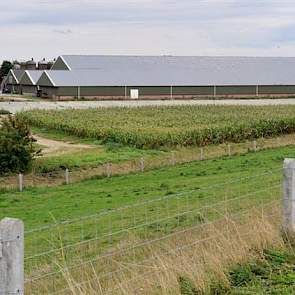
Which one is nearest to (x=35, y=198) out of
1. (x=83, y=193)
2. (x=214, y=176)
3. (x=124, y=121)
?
(x=83, y=193)

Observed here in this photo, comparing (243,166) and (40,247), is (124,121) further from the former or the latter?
(40,247)

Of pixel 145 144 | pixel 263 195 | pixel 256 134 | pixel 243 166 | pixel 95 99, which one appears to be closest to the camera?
pixel 263 195

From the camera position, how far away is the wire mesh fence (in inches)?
265

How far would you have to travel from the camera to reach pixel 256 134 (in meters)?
38.9

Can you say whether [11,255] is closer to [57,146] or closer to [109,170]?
[109,170]

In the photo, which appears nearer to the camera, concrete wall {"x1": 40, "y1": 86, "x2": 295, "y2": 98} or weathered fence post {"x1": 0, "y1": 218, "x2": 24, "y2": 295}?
weathered fence post {"x1": 0, "y1": 218, "x2": 24, "y2": 295}

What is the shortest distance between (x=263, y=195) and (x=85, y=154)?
21144 millimetres

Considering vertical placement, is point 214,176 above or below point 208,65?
below

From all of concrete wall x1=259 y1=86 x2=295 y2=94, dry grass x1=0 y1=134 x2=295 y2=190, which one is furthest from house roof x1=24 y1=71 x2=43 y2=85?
dry grass x1=0 y1=134 x2=295 y2=190

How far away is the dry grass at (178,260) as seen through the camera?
6285 mm

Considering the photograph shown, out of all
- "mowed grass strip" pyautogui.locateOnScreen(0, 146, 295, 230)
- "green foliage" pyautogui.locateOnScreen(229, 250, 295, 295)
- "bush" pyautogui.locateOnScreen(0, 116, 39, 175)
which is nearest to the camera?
"green foliage" pyautogui.locateOnScreen(229, 250, 295, 295)

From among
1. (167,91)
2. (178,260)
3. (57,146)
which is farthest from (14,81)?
(178,260)

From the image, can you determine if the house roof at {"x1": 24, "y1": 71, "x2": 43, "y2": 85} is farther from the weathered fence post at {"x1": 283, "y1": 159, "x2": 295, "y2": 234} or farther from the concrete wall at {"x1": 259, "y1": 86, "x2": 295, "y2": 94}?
the weathered fence post at {"x1": 283, "y1": 159, "x2": 295, "y2": 234}

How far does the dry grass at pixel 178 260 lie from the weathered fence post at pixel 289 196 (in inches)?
6.9
